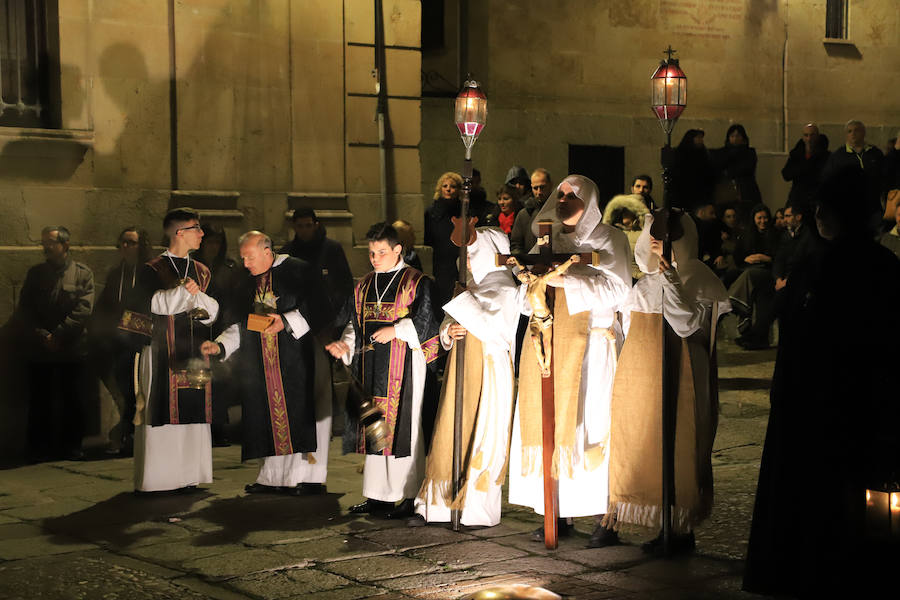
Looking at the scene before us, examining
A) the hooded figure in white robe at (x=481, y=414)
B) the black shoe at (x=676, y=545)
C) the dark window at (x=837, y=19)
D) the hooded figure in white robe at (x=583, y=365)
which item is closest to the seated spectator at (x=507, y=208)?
the hooded figure in white robe at (x=481, y=414)

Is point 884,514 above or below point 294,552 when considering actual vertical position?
above

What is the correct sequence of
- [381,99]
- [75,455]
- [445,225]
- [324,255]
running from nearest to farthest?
1. [75,455]
2. [324,255]
3. [445,225]
4. [381,99]

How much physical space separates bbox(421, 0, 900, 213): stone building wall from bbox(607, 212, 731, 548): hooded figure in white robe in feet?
32.8

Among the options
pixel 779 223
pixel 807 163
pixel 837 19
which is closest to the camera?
pixel 807 163

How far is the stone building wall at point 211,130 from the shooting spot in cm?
1111

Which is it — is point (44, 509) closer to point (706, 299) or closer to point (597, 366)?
point (597, 366)

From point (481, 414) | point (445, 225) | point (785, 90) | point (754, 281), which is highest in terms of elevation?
point (785, 90)

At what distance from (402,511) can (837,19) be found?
1492cm

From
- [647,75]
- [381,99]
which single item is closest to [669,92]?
[381,99]

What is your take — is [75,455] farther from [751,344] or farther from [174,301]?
[751,344]

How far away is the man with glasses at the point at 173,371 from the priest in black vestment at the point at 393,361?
1.28 meters

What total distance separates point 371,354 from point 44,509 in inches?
91.4

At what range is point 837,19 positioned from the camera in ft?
66.0

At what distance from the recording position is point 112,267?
1101 cm
